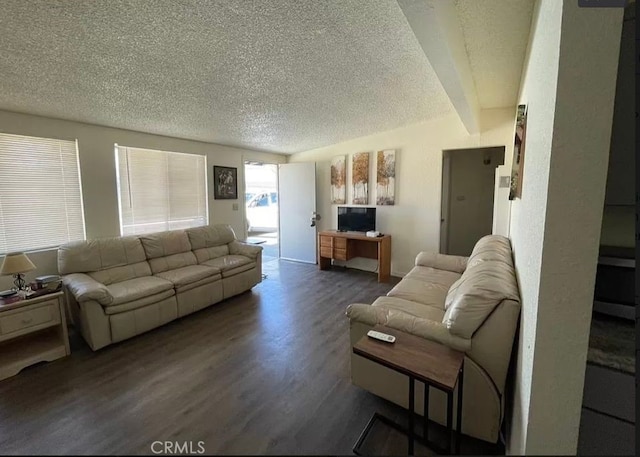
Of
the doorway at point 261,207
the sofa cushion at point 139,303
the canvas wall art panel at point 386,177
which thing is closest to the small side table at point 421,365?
Answer: the sofa cushion at point 139,303

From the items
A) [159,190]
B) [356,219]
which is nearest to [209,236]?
[159,190]

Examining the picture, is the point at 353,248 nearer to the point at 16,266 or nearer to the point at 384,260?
the point at 384,260

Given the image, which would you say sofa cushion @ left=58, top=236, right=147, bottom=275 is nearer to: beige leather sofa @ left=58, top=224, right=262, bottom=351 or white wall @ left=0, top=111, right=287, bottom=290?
beige leather sofa @ left=58, top=224, right=262, bottom=351

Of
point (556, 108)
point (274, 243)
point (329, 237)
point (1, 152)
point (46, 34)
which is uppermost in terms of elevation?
point (46, 34)

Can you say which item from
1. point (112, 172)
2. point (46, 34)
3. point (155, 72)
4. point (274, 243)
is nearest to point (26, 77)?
point (46, 34)

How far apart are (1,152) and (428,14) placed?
12.0 ft

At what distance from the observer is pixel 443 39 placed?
1.53 meters

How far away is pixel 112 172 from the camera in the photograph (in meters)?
3.31

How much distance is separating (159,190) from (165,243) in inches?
32.9

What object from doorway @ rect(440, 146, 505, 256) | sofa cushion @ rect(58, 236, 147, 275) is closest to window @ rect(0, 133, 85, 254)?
sofa cushion @ rect(58, 236, 147, 275)

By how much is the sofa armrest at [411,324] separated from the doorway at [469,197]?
3.70 metres

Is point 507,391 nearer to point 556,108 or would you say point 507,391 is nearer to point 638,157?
point 638,157

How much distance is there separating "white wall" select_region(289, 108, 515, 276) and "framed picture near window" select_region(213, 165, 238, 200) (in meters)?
1.97

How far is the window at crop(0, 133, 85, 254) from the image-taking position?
2586 mm
